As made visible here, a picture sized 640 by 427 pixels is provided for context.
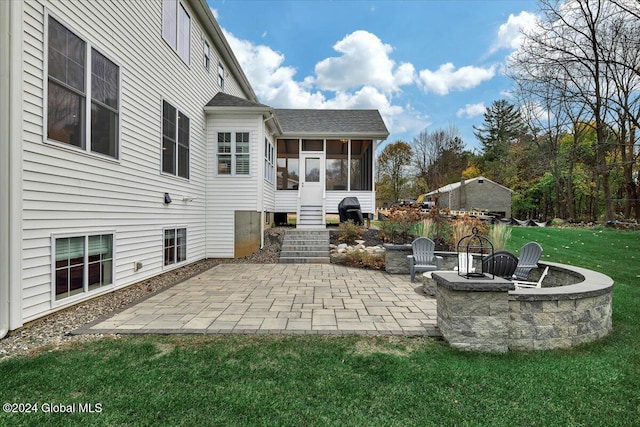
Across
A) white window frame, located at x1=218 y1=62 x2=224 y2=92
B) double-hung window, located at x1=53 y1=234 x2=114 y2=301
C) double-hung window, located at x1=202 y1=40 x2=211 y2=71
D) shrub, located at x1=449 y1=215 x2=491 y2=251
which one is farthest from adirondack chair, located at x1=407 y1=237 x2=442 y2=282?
white window frame, located at x1=218 y1=62 x2=224 y2=92

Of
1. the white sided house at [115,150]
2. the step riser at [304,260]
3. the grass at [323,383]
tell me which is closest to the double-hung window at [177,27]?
the white sided house at [115,150]

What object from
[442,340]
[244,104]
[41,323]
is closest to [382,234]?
[244,104]

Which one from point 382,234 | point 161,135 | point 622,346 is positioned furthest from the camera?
point 382,234

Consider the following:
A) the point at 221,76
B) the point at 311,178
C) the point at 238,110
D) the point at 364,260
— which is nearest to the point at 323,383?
the point at 364,260

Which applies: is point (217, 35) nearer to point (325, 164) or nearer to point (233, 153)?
point (233, 153)

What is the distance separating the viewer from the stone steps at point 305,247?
8.62 meters

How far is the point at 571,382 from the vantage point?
8.30ft

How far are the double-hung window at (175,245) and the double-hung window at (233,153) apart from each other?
7.56 ft

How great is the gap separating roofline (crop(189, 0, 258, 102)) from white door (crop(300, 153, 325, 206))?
3896 millimetres

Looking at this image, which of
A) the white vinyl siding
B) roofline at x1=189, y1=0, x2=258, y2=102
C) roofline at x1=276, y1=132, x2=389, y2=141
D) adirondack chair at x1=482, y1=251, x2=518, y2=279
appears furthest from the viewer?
roofline at x1=276, y1=132, x2=389, y2=141

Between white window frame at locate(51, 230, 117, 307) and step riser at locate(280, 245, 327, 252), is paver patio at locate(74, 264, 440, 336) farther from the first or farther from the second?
step riser at locate(280, 245, 327, 252)

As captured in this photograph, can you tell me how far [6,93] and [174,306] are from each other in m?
3.18

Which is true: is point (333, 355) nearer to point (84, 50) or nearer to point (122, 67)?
point (84, 50)

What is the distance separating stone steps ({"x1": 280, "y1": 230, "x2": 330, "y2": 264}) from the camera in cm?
862
